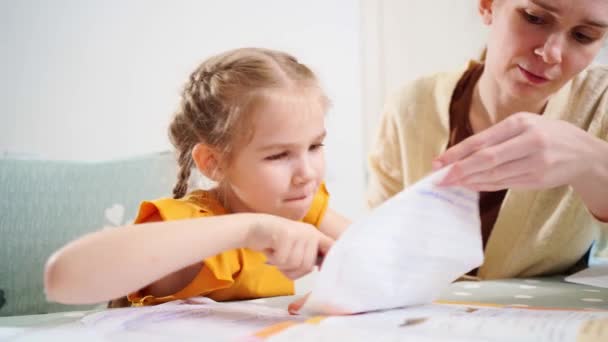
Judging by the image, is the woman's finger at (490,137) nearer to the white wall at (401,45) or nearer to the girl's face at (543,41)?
the girl's face at (543,41)

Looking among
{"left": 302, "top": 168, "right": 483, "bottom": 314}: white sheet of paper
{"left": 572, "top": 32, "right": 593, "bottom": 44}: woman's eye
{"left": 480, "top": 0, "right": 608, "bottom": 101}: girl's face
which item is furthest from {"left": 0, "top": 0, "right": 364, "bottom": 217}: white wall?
{"left": 302, "top": 168, "right": 483, "bottom": 314}: white sheet of paper

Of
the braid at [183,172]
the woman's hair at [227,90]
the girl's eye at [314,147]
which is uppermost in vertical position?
the woman's hair at [227,90]

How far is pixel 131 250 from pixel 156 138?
43.3 inches

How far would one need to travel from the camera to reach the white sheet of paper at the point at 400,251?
59 centimetres

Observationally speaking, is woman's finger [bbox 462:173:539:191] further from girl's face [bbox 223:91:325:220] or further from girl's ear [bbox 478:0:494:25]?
girl's ear [bbox 478:0:494:25]

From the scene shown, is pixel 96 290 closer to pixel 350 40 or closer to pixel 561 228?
pixel 561 228

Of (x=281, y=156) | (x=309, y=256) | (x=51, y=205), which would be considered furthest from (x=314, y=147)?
(x=51, y=205)

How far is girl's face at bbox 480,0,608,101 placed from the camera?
84 cm

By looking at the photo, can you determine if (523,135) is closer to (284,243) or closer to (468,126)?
(284,243)

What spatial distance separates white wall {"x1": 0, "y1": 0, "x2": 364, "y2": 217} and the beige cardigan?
2.33 ft

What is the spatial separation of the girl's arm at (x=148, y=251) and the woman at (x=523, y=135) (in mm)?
176

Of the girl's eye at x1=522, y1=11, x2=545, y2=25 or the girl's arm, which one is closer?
the girl's arm

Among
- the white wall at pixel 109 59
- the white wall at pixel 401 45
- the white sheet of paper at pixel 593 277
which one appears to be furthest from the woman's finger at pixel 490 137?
the white wall at pixel 401 45

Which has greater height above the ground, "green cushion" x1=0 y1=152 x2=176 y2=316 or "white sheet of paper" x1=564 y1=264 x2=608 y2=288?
"green cushion" x1=0 y1=152 x2=176 y2=316
